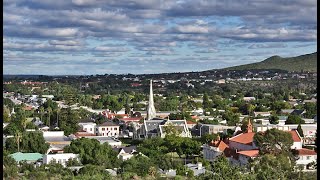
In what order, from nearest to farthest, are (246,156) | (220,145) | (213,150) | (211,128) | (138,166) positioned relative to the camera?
(138,166) < (246,156) < (213,150) < (220,145) < (211,128)

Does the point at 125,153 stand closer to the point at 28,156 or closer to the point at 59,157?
the point at 59,157

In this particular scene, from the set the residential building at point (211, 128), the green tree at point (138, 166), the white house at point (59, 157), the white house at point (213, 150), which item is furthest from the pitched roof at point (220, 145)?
the residential building at point (211, 128)

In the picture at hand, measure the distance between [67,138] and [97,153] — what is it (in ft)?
17.6

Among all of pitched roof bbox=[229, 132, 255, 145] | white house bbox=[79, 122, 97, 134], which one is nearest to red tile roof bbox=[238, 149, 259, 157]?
pitched roof bbox=[229, 132, 255, 145]

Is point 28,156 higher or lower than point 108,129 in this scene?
higher

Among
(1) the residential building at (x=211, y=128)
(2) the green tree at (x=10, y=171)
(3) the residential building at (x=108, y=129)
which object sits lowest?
(3) the residential building at (x=108, y=129)

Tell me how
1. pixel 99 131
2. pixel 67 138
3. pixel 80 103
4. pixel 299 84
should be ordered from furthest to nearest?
pixel 299 84 → pixel 80 103 → pixel 99 131 → pixel 67 138

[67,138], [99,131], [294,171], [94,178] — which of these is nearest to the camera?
[94,178]

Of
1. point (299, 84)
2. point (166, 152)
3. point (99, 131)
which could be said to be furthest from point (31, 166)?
point (299, 84)

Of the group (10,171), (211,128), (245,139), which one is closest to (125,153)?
(245,139)

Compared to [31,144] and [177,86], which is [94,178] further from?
[177,86]

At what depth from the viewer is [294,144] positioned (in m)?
14.6

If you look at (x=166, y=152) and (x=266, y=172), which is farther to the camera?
(x=166, y=152)

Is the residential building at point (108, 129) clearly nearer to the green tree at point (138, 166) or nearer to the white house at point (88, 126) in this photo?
the white house at point (88, 126)
